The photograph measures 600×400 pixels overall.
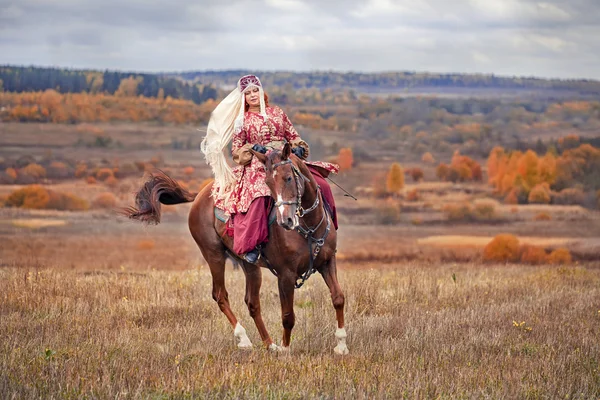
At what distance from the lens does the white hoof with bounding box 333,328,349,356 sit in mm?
9201

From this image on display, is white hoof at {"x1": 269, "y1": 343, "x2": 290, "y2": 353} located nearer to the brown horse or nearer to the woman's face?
the brown horse

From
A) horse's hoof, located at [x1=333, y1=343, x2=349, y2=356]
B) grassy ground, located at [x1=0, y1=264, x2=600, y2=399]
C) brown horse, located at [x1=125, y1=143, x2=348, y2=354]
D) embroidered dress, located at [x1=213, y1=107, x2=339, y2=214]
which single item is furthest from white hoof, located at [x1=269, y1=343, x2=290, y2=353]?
embroidered dress, located at [x1=213, y1=107, x2=339, y2=214]

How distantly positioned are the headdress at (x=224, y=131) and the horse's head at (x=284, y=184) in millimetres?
1748

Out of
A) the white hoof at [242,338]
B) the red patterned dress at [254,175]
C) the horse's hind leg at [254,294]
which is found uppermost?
the red patterned dress at [254,175]

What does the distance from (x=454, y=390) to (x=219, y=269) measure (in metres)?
4.13

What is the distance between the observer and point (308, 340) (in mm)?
9789

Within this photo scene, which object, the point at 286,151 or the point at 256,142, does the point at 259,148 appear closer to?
the point at 286,151

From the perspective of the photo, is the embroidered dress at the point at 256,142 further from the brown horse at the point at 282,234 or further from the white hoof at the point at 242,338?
the white hoof at the point at 242,338

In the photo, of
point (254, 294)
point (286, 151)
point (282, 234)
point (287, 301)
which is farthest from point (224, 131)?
point (287, 301)

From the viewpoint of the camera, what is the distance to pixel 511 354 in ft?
31.1

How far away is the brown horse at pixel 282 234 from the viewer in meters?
8.23

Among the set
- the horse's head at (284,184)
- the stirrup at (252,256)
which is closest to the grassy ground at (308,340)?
the stirrup at (252,256)

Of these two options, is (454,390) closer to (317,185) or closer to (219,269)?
(317,185)

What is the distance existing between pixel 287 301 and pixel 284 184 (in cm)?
174
